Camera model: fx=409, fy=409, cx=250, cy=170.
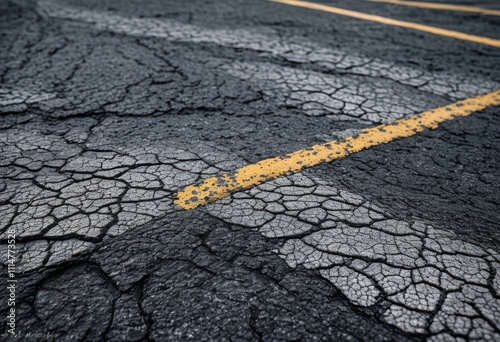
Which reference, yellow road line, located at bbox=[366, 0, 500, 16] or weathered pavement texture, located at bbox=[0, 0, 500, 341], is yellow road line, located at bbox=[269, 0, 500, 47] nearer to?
weathered pavement texture, located at bbox=[0, 0, 500, 341]

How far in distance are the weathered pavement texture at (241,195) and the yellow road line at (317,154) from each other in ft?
0.21

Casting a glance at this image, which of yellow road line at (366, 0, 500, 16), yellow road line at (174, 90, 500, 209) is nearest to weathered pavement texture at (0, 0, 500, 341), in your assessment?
yellow road line at (174, 90, 500, 209)

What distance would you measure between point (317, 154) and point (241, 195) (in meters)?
0.62

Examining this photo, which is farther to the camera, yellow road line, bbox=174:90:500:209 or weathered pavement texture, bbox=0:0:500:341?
yellow road line, bbox=174:90:500:209

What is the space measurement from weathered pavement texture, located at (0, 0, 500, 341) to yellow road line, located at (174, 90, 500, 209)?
0.06 metres

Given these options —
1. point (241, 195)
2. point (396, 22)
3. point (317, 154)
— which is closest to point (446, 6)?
point (396, 22)

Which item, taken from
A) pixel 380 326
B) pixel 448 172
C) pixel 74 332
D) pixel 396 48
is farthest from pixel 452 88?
pixel 74 332

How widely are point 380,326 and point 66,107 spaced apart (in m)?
2.45

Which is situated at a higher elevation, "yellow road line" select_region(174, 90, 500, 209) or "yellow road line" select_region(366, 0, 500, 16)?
"yellow road line" select_region(366, 0, 500, 16)

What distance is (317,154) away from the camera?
2.46 meters

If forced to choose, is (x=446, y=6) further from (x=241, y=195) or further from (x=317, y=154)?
(x=241, y=195)

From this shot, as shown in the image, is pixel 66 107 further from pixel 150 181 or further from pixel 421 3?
pixel 421 3

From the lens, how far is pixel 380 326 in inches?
56.7

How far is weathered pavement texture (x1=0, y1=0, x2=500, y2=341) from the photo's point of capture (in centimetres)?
149
